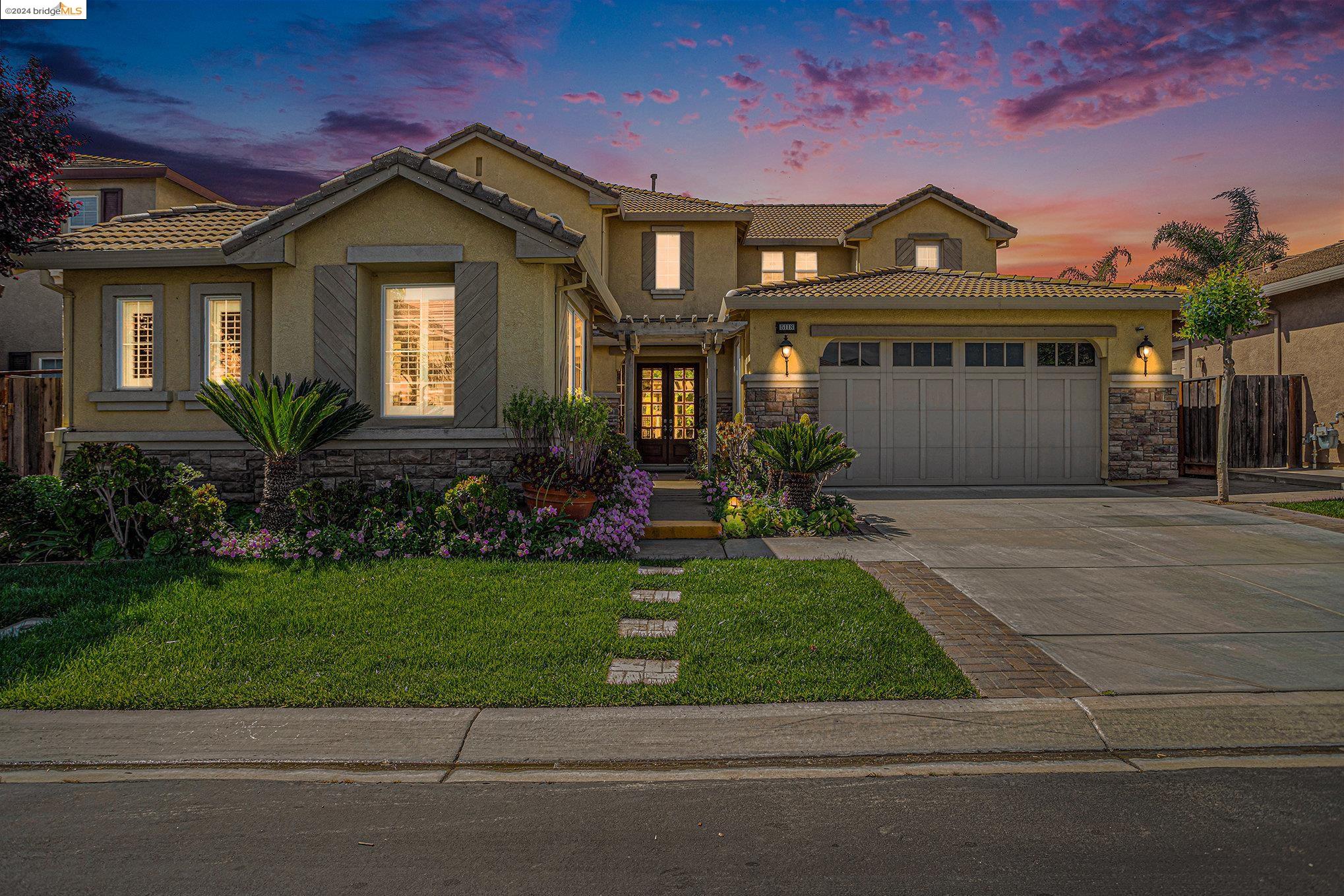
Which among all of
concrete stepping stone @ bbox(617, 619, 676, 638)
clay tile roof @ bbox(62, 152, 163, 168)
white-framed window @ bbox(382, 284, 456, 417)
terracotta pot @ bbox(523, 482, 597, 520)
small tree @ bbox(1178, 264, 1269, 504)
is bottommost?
concrete stepping stone @ bbox(617, 619, 676, 638)

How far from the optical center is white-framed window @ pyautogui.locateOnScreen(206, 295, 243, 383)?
11.3 metres

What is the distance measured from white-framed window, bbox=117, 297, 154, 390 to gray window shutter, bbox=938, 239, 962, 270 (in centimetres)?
1843

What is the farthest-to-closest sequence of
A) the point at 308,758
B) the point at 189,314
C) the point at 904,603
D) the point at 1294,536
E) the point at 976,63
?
the point at 976,63 → the point at 189,314 → the point at 1294,536 → the point at 904,603 → the point at 308,758

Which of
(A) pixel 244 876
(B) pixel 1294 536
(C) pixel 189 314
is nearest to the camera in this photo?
(A) pixel 244 876

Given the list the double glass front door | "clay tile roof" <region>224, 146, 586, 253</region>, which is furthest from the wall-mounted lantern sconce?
"clay tile roof" <region>224, 146, 586, 253</region>

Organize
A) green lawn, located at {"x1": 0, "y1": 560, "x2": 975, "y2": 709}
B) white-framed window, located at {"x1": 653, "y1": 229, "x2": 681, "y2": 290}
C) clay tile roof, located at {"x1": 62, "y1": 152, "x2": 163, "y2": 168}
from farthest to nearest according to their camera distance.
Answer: white-framed window, located at {"x1": 653, "y1": 229, "x2": 681, "y2": 290} < clay tile roof, located at {"x1": 62, "y1": 152, "x2": 163, "y2": 168} < green lawn, located at {"x1": 0, "y1": 560, "x2": 975, "y2": 709}

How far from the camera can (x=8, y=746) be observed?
Answer: 14.9ft

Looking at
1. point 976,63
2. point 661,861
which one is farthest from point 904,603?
point 976,63

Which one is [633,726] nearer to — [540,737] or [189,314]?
[540,737]

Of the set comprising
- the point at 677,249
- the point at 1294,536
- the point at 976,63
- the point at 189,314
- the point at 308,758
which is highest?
the point at 976,63

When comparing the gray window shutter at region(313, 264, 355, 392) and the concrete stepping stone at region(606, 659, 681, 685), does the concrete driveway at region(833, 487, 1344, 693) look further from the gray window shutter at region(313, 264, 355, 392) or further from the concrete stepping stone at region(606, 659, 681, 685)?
the gray window shutter at region(313, 264, 355, 392)

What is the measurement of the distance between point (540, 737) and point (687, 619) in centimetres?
206

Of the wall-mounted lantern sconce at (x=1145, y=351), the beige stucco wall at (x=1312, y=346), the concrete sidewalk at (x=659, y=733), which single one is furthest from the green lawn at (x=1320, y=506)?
the concrete sidewalk at (x=659, y=733)

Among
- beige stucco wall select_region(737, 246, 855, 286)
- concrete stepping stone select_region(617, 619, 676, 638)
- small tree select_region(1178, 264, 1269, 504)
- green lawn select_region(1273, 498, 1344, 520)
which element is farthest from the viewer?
beige stucco wall select_region(737, 246, 855, 286)
